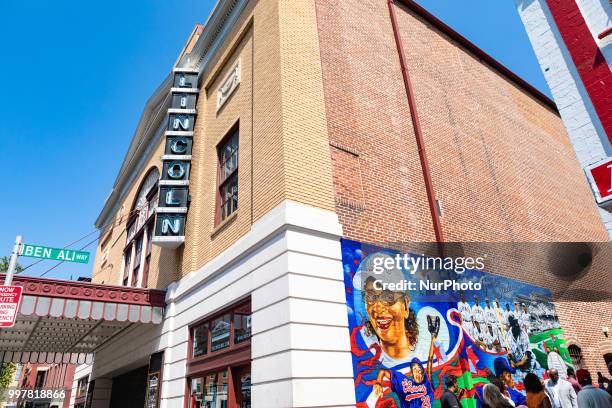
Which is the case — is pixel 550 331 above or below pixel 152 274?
below

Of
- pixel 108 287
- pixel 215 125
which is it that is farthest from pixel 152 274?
pixel 215 125

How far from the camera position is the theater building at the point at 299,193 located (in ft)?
25.5

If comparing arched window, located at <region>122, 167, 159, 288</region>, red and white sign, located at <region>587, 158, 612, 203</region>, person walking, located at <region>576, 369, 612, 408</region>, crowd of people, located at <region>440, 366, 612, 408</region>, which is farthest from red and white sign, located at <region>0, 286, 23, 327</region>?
red and white sign, located at <region>587, 158, 612, 203</region>

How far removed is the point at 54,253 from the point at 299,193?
7.32 m

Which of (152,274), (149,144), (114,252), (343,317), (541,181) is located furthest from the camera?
(114,252)

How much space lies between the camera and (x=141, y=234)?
1712 centimetres

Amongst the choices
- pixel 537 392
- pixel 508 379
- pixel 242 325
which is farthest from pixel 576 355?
pixel 242 325

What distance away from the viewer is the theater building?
7.78 metres

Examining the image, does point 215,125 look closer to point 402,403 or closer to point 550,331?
point 402,403

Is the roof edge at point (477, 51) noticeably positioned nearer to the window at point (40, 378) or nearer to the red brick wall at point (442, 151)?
the red brick wall at point (442, 151)

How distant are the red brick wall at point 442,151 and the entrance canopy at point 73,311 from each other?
696 centimetres

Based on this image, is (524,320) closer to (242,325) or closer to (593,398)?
(593,398)

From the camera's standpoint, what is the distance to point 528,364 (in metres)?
11.5

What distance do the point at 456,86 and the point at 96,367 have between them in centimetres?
1933
